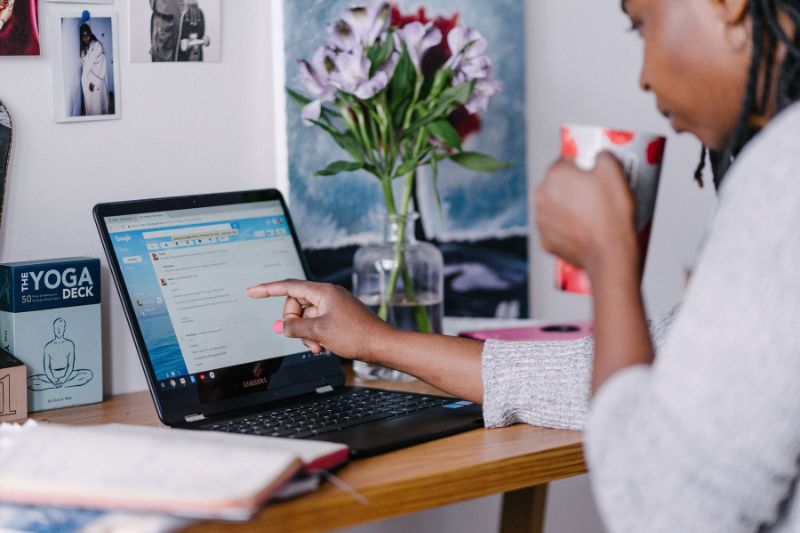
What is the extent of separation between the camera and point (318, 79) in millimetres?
1462

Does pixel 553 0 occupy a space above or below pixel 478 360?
above

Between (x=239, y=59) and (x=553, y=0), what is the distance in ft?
1.96

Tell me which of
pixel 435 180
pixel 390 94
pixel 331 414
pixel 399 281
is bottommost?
pixel 331 414

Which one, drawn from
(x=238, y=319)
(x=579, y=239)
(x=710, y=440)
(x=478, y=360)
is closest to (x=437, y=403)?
(x=478, y=360)

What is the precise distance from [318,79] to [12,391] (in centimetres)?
57

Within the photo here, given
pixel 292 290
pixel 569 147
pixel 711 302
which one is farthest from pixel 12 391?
pixel 711 302

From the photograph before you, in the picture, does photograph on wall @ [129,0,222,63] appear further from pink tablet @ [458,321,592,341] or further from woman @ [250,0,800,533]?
woman @ [250,0,800,533]

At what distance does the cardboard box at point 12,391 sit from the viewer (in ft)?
4.03

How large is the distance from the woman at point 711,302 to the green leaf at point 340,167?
572 millimetres

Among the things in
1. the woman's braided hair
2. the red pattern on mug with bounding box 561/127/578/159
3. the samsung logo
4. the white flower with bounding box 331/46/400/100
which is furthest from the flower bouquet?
the woman's braided hair

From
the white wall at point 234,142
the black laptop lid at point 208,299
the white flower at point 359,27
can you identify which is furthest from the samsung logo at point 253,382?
the white flower at point 359,27

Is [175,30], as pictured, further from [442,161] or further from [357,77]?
[442,161]

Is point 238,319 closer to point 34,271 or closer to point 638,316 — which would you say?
point 34,271

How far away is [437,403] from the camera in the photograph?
1.28 m
